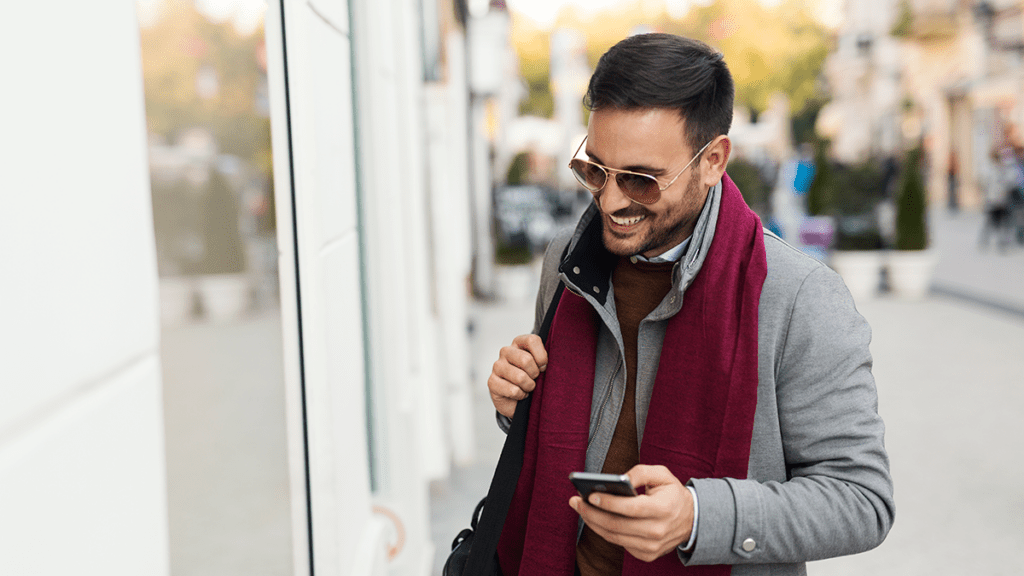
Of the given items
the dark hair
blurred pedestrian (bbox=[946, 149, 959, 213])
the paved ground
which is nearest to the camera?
the dark hair

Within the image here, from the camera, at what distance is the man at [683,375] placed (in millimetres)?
1511

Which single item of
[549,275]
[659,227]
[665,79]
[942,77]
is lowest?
[549,275]

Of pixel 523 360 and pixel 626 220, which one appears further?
pixel 523 360

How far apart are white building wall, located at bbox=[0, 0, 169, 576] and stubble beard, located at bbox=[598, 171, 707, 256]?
964mm

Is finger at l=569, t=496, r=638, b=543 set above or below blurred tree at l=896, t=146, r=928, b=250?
above

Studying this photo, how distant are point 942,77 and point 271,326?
111ft

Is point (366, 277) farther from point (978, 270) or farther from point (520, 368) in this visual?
point (978, 270)

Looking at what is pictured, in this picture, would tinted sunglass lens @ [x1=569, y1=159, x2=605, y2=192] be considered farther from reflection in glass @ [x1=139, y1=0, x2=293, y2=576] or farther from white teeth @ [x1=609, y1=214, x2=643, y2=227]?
reflection in glass @ [x1=139, y1=0, x2=293, y2=576]

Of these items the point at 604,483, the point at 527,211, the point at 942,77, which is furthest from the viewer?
the point at 942,77

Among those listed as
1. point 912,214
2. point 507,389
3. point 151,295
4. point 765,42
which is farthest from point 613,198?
point 765,42

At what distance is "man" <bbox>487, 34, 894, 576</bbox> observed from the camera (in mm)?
1511

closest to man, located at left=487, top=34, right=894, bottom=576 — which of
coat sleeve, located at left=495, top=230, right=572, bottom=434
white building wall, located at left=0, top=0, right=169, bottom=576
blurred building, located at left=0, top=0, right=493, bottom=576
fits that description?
coat sleeve, located at left=495, top=230, right=572, bottom=434

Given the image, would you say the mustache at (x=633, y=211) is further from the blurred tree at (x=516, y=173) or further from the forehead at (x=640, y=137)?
the blurred tree at (x=516, y=173)

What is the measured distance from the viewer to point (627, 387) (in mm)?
1790
